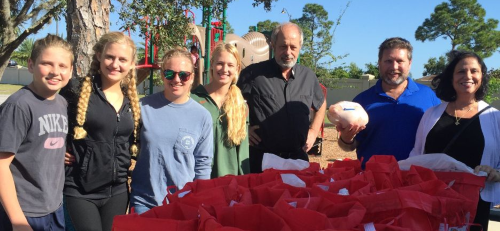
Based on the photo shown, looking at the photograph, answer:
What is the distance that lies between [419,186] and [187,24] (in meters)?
6.71

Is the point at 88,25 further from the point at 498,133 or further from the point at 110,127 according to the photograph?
the point at 498,133

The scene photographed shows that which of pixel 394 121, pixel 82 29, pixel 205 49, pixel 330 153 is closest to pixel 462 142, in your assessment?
pixel 394 121

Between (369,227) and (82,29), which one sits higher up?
(82,29)

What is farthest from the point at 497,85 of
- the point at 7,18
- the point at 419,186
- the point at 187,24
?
the point at 419,186

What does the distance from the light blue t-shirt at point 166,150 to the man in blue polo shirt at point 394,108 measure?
3.48ft

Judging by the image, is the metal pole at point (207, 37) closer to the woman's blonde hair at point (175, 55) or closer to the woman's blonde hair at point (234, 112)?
the woman's blonde hair at point (234, 112)

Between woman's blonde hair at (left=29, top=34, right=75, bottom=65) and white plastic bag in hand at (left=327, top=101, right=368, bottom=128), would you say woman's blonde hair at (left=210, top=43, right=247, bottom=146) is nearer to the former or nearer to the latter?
white plastic bag in hand at (left=327, top=101, right=368, bottom=128)

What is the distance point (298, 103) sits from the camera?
3.81 m

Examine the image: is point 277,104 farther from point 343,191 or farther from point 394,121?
point 343,191

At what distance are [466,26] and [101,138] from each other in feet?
158

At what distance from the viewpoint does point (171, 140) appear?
2.82 m

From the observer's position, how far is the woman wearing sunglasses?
110 inches

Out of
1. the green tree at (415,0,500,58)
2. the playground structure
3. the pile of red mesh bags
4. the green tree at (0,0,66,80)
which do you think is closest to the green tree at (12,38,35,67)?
the green tree at (0,0,66,80)

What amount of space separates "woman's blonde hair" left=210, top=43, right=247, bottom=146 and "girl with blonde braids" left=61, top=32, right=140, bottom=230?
684 millimetres
